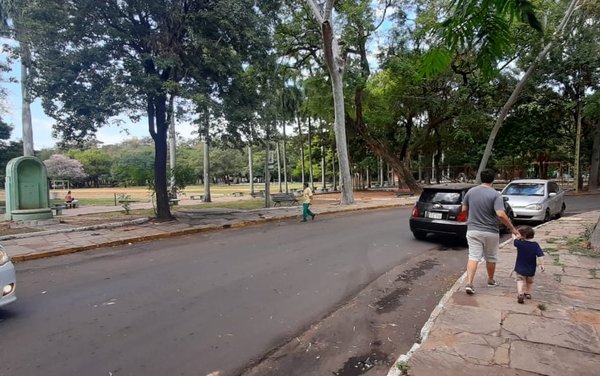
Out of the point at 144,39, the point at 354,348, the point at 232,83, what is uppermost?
the point at 144,39

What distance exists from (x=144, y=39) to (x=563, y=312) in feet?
43.3

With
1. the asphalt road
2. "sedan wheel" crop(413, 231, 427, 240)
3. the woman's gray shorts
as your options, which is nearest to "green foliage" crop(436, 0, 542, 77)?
the asphalt road

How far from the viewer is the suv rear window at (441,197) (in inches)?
369

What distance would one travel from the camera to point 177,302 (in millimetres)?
5422

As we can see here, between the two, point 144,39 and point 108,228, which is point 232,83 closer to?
point 144,39

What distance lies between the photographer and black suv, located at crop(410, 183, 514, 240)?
9133 mm

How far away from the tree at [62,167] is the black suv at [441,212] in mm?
70771

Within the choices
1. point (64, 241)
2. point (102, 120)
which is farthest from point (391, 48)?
point (64, 241)

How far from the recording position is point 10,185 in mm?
13852

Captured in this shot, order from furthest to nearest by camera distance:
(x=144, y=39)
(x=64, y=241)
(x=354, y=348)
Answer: (x=144, y=39), (x=64, y=241), (x=354, y=348)

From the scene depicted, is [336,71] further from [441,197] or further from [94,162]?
[94,162]

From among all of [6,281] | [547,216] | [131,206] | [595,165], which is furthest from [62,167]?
[595,165]

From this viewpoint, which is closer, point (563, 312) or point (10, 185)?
point (563, 312)

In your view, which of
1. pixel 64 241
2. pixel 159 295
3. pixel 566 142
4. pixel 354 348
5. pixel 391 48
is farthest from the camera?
pixel 566 142
